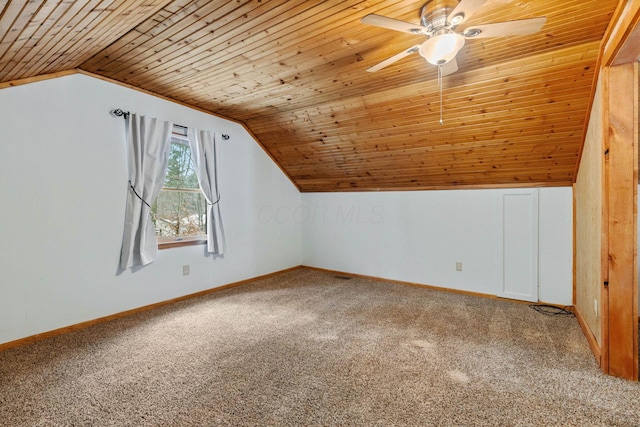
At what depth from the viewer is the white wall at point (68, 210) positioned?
2.48m

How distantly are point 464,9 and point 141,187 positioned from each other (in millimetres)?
3233

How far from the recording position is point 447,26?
69.3 inches

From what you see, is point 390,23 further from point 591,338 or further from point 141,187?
point 141,187

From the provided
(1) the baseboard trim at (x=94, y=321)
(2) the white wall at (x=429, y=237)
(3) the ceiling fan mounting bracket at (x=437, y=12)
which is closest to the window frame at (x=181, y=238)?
(1) the baseboard trim at (x=94, y=321)

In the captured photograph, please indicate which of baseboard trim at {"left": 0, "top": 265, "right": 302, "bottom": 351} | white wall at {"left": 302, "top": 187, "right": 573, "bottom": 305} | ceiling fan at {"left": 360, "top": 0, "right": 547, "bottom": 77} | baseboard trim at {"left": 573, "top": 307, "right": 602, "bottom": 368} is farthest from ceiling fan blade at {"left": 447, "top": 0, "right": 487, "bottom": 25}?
baseboard trim at {"left": 0, "top": 265, "right": 302, "bottom": 351}

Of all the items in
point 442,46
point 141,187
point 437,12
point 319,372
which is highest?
point 437,12

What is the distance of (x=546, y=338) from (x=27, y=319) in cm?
436

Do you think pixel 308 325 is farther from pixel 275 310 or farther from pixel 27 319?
pixel 27 319

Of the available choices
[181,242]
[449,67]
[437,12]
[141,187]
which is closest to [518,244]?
[449,67]

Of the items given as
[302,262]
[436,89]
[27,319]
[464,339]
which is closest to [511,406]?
[464,339]

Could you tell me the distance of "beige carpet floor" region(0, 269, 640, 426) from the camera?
1.64 m

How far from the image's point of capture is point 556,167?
124 inches

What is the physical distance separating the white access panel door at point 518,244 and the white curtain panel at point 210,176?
11.5 feet

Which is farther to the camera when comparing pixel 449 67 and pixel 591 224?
pixel 591 224
